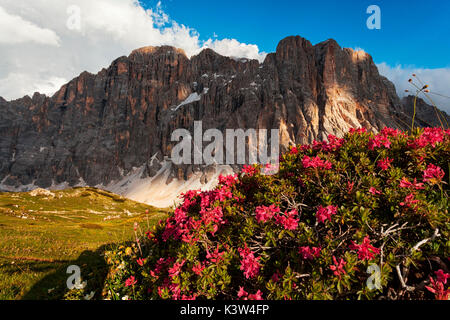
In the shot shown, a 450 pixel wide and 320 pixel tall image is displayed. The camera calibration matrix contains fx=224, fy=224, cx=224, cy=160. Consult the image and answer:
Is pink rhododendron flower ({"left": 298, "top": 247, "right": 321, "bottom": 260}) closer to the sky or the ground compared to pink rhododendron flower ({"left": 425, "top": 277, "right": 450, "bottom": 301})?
closer to the sky

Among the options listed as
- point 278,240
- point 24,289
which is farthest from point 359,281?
point 24,289

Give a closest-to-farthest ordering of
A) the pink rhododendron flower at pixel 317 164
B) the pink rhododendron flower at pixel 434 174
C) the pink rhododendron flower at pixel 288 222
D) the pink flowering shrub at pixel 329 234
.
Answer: the pink flowering shrub at pixel 329 234 < the pink rhododendron flower at pixel 434 174 < the pink rhododendron flower at pixel 288 222 < the pink rhododendron flower at pixel 317 164

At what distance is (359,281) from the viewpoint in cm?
401

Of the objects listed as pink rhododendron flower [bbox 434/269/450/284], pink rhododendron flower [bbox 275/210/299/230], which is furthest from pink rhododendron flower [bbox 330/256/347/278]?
pink rhododendron flower [bbox 434/269/450/284]

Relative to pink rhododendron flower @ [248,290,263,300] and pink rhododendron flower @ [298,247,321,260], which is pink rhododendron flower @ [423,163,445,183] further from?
pink rhododendron flower @ [248,290,263,300]

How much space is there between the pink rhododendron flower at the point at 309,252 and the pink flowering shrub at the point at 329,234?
0.02 metres

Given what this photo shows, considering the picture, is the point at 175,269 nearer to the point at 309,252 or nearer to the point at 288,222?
the point at 288,222

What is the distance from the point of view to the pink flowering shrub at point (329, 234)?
3.94 meters

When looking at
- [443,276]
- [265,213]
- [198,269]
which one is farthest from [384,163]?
[198,269]

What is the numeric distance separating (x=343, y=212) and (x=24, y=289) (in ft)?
35.0

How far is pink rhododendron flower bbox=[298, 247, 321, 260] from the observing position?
4.27 metres

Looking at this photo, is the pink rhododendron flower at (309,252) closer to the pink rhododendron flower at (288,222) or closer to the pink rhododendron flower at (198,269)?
the pink rhododendron flower at (288,222)

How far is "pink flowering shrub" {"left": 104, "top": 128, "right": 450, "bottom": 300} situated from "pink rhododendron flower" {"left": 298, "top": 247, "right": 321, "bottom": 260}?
2cm

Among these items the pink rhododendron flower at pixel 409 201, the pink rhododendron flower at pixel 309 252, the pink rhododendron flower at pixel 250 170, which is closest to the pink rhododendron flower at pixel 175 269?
the pink rhododendron flower at pixel 309 252
